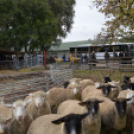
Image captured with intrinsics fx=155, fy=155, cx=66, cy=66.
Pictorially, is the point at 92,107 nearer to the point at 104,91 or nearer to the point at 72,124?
the point at 72,124

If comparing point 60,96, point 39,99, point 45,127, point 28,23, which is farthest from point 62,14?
point 45,127

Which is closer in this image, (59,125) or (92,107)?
(59,125)

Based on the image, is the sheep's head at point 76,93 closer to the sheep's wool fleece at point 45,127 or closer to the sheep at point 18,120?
the sheep's wool fleece at point 45,127

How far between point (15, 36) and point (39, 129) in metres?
20.9

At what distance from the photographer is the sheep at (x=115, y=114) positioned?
11.0 ft

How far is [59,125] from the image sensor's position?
2.71 meters

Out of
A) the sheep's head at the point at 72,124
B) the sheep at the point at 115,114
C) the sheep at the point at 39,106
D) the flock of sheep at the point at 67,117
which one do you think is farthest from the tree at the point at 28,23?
the sheep's head at the point at 72,124

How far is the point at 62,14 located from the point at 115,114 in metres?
26.9

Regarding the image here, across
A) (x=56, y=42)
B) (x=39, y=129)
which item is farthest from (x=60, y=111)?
(x=56, y=42)

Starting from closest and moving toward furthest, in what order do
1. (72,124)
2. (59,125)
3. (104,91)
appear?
(72,124), (59,125), (104,91)

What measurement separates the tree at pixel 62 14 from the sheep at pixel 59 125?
26.1m

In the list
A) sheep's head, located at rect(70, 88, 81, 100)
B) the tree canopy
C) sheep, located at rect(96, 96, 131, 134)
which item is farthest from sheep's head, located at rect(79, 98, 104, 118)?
the tree canopy

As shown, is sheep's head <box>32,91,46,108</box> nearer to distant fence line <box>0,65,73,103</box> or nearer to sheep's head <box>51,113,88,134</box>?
sheep's head <box>51,113,88,134</box>

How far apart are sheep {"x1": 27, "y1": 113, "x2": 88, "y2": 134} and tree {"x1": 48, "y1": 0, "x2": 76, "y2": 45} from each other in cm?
2608
